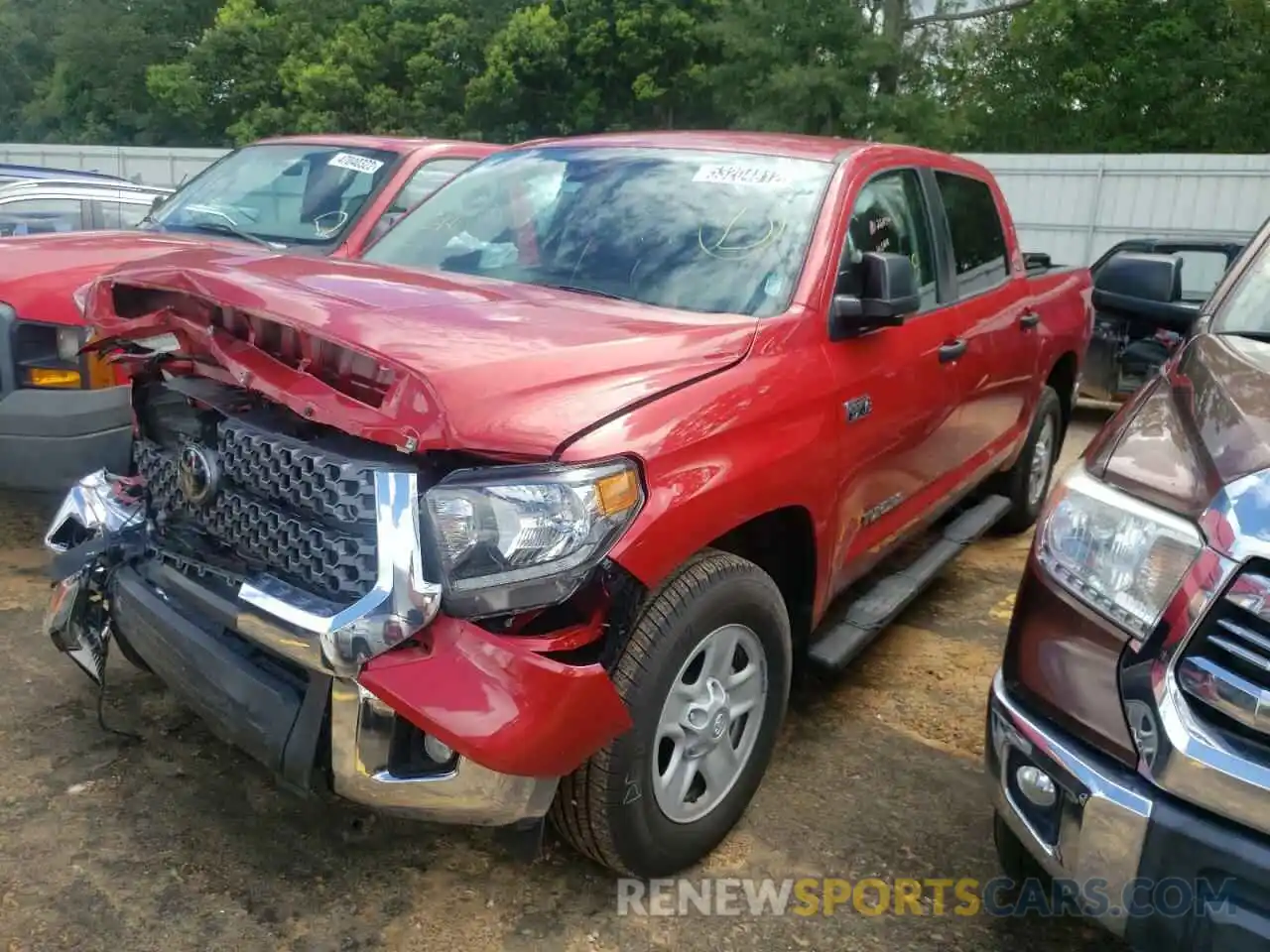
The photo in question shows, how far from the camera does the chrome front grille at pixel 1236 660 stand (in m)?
1.79

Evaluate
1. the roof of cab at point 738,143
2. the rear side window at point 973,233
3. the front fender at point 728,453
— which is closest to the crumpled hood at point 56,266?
the roof of cab at point 738,143

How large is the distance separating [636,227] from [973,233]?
1.88 metres

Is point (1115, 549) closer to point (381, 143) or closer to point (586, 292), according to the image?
point (586, 292)

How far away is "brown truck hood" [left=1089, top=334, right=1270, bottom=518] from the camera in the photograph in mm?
2041

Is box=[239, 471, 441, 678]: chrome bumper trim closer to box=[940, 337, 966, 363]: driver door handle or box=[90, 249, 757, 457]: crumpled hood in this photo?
box=[90, 249, 757, 457]: crumpled hood

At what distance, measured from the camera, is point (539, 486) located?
2148 millimetres

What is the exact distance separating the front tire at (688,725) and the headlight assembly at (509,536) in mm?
306

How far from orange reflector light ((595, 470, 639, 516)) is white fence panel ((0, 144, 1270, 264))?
12792mm

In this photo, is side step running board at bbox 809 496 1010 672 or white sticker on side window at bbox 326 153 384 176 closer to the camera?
side step running board at bbox 809 496 1010 672

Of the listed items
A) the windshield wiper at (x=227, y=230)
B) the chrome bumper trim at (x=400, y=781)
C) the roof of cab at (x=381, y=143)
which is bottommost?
the chrome bumper trim at (x=400, y=781)

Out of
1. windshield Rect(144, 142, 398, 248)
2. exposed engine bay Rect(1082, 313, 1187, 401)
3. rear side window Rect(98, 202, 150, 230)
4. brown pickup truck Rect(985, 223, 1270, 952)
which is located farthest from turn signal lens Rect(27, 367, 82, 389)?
exposed engine bay Rect(1082, 313, 1187, 401)

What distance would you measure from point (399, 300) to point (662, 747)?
1.24 metres

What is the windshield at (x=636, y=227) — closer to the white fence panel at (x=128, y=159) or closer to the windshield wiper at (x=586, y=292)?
the windshield wiper at (x=586, y=292)

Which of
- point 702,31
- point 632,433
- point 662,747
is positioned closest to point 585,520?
point 632,433
